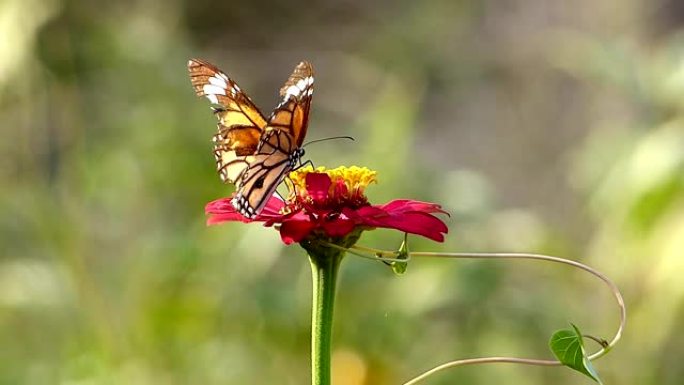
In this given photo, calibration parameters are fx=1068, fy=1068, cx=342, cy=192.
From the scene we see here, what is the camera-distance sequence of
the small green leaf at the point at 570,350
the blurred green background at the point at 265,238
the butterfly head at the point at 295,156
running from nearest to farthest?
the small green leaf at the point at 570,350 → the butterfly head at the point at 295,156 → the blurred green background at the point at 265,238

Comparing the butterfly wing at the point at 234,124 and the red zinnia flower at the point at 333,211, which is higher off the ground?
the butterfly wing at the point at 234,124

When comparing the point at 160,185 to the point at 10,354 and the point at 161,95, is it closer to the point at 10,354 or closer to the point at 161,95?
the point at 161,95

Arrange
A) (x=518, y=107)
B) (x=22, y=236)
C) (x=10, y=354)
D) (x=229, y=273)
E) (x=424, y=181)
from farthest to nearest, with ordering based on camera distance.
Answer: (x=518, y=107), (x=22, y=236), (x=10, y=354), (x=424, y=181), (x=229, y=273)

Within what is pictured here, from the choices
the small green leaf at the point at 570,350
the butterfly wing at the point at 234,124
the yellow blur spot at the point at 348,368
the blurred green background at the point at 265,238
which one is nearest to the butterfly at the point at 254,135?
the butterfly wing at the point at 234,124

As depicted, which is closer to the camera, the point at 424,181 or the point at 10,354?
the point at 424,181

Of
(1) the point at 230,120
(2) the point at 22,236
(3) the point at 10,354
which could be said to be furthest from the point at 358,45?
(1) the point at 230,120

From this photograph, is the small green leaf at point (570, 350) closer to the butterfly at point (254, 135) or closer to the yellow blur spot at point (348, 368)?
the butterfly at point (254, 135)
